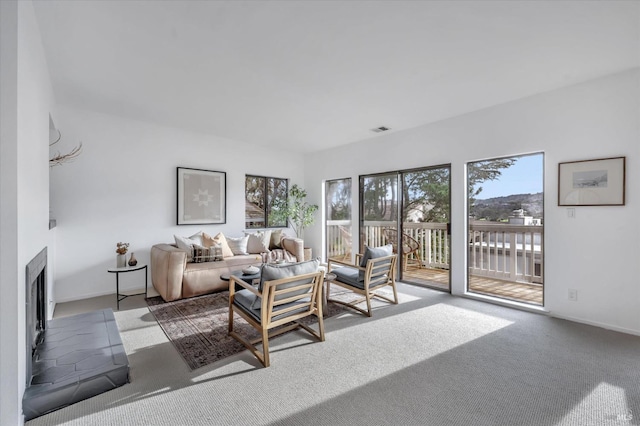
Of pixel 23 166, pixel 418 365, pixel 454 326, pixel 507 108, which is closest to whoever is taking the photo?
pixel 23 166

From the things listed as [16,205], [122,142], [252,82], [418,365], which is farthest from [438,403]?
[122,142]

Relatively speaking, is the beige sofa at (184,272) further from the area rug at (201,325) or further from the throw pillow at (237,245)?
the throw pillow at (237,245)

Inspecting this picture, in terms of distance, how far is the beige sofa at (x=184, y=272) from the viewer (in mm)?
3770

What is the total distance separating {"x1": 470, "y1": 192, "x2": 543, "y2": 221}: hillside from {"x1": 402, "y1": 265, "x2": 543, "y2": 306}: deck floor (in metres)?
1.02

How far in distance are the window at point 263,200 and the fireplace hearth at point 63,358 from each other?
337cm

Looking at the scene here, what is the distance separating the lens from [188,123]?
15.0 ft

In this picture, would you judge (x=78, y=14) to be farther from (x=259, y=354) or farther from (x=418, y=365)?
(x=418, y=365)

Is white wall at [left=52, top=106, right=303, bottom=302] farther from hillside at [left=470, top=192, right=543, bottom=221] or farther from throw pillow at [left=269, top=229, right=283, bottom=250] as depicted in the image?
hillside at [left=470, top=192, right=543, bottom=221]

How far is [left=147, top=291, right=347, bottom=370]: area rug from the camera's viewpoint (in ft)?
8.16

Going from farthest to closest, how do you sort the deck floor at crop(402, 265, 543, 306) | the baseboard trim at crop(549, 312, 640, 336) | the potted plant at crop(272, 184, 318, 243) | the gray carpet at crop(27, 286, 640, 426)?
the potted plant at crop(272, 184, 318, 243) → the deck floor at crop(402, 265, 543, 306) → the baseboard trim at crop(549, 312, 640, 336) → the gray carpet at crop(27, 286, 640, 426)

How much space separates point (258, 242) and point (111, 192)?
2.41m

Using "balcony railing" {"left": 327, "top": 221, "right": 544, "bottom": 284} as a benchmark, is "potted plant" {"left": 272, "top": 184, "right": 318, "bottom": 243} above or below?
above

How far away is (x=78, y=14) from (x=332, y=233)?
520 cm

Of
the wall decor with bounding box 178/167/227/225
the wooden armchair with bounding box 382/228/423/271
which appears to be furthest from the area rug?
the wooden armchair with bounding box 382/228/423/271
